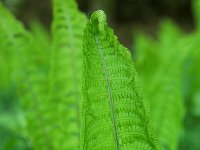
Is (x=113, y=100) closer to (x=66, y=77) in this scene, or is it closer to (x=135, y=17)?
(x=66, y=77)

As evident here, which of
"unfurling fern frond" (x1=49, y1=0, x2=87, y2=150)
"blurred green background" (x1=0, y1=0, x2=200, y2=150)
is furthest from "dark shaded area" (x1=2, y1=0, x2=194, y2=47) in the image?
"unfurling fern frond" (x1=49, y1=0, x2=87, y2=150)

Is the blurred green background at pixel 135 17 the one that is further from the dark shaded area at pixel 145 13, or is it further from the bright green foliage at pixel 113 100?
the bright green foliage at pixel 113 100

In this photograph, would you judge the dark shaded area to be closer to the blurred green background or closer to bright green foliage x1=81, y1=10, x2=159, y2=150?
the blurred green background

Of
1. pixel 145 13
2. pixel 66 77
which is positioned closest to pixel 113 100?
pixel 66 77

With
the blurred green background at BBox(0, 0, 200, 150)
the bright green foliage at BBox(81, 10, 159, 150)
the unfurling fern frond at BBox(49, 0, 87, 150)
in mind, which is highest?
the blurred green background at BBox(0, 0, 200, 150)

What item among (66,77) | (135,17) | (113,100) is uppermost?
(135,17)
